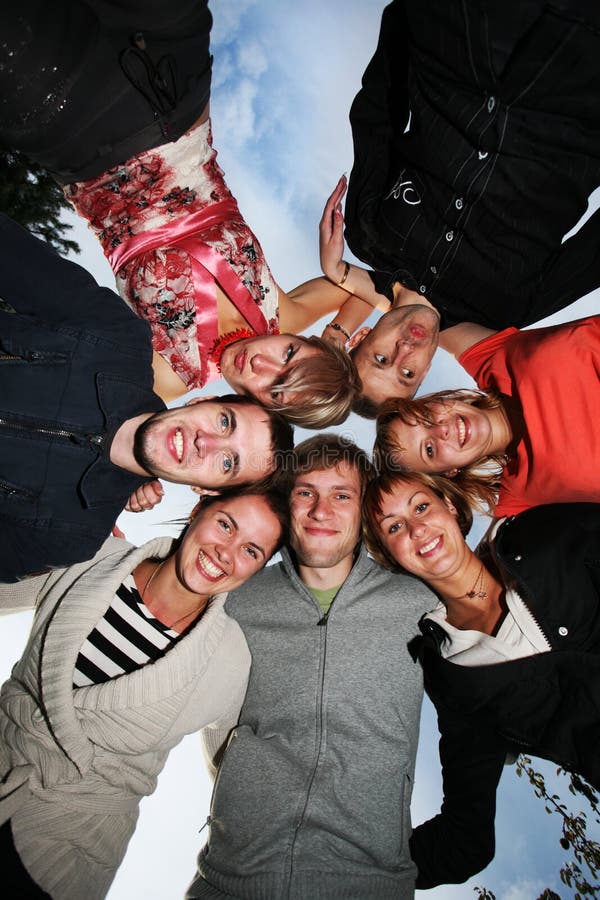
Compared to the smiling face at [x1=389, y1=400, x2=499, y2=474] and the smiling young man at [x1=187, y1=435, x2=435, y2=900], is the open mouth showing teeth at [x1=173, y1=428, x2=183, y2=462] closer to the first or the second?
the smiling young man at [x1=187, y1=435, x2=435, y2=900]

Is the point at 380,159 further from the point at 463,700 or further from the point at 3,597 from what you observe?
the point at 3,597

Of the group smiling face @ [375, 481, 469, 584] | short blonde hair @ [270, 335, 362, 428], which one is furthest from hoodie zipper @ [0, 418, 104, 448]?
smiling face @ [375, 481, 469, 584]

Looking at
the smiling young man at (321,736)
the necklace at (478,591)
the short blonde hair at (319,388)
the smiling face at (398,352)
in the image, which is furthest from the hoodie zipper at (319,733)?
the smiling face at (398,352)

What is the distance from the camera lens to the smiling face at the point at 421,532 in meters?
3.57

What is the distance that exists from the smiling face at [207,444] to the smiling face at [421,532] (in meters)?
0.98

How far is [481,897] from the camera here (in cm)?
Result: 588

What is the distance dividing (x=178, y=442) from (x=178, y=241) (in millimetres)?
1398

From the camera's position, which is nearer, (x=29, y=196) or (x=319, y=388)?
(x=319, y=388)

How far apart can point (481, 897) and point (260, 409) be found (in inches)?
246

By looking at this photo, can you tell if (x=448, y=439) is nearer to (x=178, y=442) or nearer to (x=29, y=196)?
(x=178, y=442)

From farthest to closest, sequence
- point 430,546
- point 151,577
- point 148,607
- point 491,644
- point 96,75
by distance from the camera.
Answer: point 151,577 < point 148,607 < point 430,546 < point 491,644 < point 96,75

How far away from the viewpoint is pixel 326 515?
3.95 m

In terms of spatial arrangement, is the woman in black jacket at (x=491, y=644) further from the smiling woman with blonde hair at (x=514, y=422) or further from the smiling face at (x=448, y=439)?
the smiling woman with blonde hair at (x=514, y=422)

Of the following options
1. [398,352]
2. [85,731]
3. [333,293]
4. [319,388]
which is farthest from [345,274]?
[85,731]
